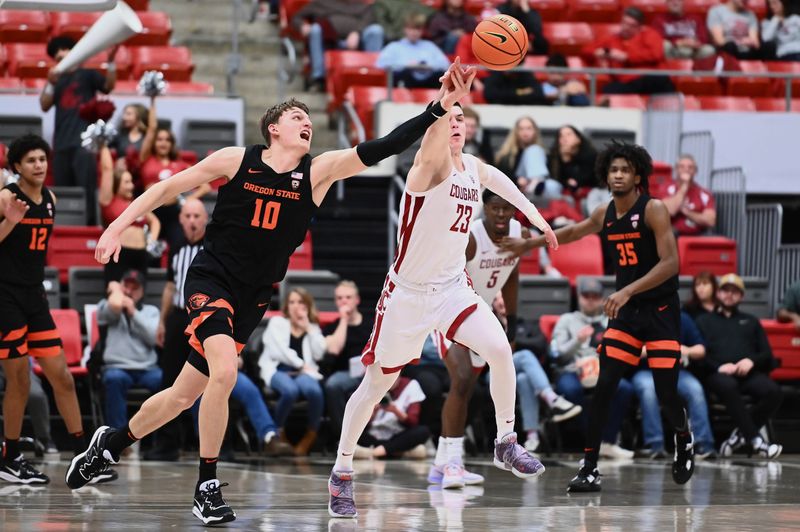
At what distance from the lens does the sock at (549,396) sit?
12.2 meters

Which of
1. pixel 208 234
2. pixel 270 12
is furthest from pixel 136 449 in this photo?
pixel 270 12

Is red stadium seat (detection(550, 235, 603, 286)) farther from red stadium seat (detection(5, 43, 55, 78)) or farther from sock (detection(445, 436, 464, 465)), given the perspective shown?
red stadium seat (detection(5, 43, 55, 78))

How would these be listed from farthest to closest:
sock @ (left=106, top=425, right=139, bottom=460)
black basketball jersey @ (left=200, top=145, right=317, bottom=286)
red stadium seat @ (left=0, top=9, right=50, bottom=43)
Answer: red stadium seat @ (left=0, top=9, right=50, bottom=43) → sock @ (left=106, top=425, right=139, bottom=460) → black basketball jersey @ (left=200, top=145, right=317, bottom=286)

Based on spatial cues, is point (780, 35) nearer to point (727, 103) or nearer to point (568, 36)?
point (727, 103)

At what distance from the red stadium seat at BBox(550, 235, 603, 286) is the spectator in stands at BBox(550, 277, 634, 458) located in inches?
62.6

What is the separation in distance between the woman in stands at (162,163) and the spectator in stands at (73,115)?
1.83 feet

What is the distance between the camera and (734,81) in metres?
18.1

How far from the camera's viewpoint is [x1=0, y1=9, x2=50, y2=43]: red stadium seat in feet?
55.4

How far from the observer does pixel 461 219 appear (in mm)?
8125

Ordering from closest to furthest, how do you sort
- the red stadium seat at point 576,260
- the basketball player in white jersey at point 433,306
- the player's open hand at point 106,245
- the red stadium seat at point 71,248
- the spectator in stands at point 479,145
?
the player's open hand at point 106,245
the basketball player in white jersey at point 433,306
the red stadium seat at point 71,248
the spectator in stands at point 479,145
the red stadium seat at point 576,260

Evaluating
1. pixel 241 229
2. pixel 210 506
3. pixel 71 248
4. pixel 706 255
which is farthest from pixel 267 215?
pixel 706 255

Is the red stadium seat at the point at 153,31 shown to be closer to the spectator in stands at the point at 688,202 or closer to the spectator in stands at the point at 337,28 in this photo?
the spectator in stands at the point at 337,28

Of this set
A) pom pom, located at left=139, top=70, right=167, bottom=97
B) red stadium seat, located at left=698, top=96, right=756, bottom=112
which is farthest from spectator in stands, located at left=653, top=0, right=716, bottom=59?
pom pom, located at left=139, top=70, right=167, bottom=97

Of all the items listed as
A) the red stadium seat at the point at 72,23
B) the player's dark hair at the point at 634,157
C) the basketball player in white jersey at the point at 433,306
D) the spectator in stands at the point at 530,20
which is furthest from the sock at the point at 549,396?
the red stadium seat at the point at 72,23
